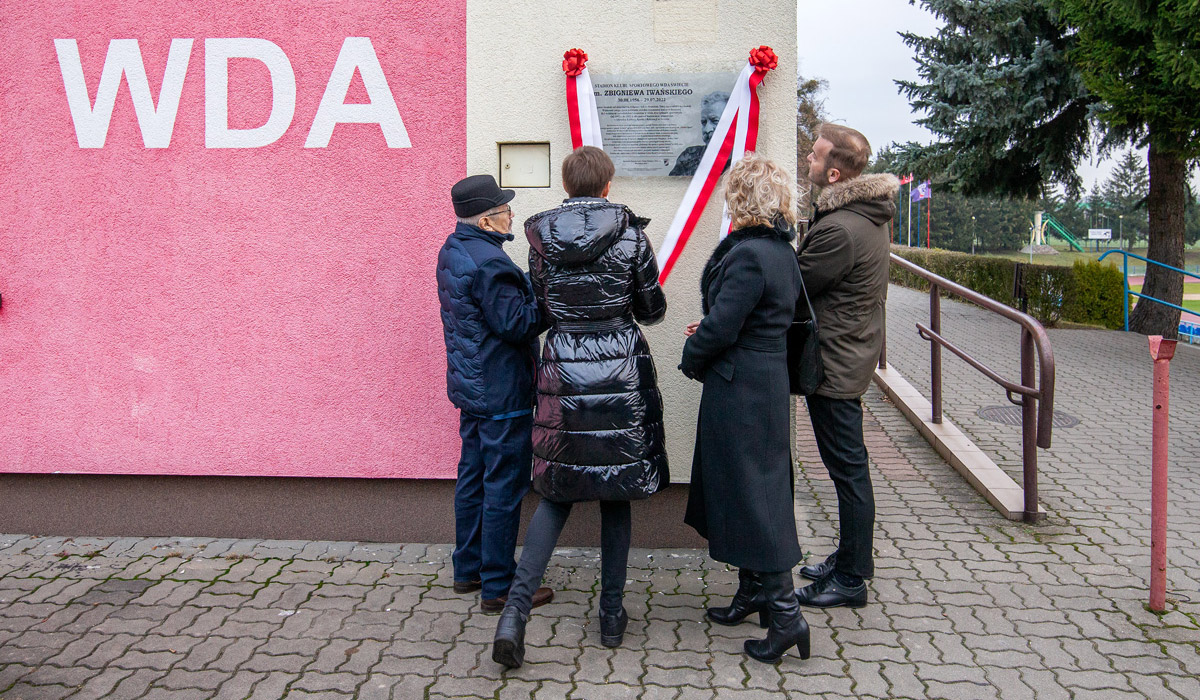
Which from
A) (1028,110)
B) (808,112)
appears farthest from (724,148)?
(808,112)

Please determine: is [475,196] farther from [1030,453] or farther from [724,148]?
[1030,453]

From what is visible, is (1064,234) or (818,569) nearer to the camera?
(818,569)

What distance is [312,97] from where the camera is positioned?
14.0 feet

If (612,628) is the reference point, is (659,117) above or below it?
above

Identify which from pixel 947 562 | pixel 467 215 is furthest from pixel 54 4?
pixel 947 562

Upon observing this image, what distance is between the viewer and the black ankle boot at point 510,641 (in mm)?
3131

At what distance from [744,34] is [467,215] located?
1.54 metres

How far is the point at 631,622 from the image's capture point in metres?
3.64

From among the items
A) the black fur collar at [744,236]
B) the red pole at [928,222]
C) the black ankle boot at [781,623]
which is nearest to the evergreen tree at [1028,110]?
the red pole at [928,222]

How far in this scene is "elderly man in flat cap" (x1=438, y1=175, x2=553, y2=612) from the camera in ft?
11.7

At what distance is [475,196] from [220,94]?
5.22 ft

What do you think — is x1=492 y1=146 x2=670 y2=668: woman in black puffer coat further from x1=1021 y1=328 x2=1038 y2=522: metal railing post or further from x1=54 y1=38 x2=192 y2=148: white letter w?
x1=1021 y1=328 x2=1038 y2=522: metal railing post

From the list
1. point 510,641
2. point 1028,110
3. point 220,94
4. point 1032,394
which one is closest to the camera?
point 510,641

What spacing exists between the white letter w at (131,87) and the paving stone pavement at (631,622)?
80.3 inches
